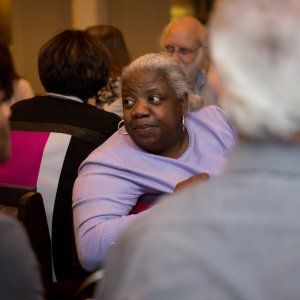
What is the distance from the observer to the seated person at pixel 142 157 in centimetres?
249

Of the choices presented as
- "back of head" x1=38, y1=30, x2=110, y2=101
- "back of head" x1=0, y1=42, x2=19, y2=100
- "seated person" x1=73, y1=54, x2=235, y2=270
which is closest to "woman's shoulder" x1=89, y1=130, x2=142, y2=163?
"seated person" x1=73, y1=54, x2=235, y2=270

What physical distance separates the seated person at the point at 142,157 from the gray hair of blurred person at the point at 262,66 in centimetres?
123

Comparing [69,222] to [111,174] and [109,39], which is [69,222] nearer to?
[111,174]

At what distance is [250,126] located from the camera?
4.12 feet

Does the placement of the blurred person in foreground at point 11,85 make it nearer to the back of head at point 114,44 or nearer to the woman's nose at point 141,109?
the back of head at point 114,44

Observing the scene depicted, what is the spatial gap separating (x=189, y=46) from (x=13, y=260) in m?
2.91

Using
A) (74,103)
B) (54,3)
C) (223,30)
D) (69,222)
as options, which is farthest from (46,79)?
(54,3)

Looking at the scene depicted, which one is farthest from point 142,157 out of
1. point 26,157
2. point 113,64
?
point 113,64

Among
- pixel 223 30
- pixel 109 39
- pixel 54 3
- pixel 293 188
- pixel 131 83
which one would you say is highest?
pixel 223 30

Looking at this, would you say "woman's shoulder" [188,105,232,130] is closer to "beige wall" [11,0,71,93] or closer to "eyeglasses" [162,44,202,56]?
"eyeglasses" [162,44,202,56]

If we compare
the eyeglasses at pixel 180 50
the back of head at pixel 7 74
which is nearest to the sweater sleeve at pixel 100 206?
the eyeglasses at pixel 180 50

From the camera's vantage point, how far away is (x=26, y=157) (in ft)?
9.87

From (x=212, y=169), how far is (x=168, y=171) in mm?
191

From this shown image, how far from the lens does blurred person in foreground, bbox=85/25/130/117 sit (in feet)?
12.8
